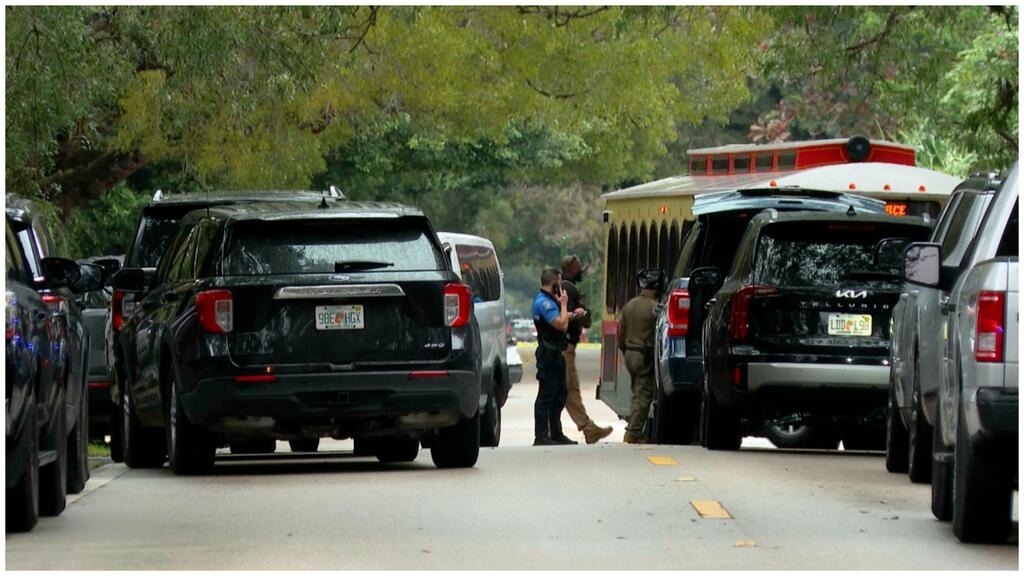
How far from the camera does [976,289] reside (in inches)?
407

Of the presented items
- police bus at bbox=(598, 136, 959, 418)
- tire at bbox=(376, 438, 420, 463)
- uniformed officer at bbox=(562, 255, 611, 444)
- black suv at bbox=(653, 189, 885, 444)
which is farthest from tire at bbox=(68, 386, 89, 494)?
uniformed officer at bbox=(562, 255, 611, 444)

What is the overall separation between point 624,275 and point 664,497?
14.6 m

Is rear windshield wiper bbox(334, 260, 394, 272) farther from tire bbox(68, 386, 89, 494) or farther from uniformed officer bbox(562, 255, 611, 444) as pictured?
uniformed officer bbox(562, 255, 611, 444)

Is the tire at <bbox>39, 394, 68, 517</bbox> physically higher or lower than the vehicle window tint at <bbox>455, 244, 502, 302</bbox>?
lower

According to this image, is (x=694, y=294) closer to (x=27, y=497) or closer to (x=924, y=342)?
(x=924, y=342)

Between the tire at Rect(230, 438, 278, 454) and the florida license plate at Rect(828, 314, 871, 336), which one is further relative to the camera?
the tire at Rect(230, 438, 278, 454)

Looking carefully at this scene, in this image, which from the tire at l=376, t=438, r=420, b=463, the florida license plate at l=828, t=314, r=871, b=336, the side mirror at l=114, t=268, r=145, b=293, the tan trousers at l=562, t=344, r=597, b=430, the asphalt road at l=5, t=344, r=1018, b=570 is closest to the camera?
the asphalt road at l=5, t=344, r=1018, b=570

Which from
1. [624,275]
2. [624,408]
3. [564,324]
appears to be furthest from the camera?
[624,275]

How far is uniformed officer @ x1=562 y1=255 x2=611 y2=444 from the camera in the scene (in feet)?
81.6

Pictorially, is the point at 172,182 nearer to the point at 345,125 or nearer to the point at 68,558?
the point at 345,125

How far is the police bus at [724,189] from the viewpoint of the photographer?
79.5 ft

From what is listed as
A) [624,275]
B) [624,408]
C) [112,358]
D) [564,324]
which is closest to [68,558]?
[112,358]

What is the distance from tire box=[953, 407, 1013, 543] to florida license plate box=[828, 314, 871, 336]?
652 centimetres

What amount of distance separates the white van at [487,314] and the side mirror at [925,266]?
887cm
